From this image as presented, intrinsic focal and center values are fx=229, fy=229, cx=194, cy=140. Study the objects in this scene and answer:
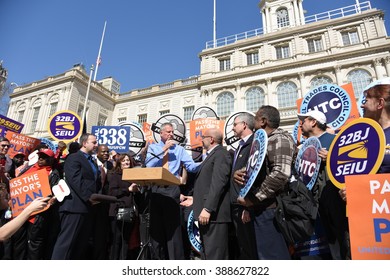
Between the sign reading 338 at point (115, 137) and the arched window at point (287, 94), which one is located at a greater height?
the arched window at point (287, 94)

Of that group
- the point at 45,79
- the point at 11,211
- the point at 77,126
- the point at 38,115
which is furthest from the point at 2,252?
the point at 45,79

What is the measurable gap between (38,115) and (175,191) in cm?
2785

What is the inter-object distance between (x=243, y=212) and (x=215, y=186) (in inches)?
17.7

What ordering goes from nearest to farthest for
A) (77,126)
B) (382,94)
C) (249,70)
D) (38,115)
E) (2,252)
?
(382,94), (2,252), (77,126), (249,70), (38,115)

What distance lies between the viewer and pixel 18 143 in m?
7.17

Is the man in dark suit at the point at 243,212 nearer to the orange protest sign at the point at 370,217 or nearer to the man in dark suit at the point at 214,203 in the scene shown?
the man in dark suit at the point at 214,203

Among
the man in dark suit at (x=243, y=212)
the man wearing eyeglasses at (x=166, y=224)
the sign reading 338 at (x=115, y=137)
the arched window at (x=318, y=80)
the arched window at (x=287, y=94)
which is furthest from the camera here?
the arched window at (x=287, y=94)

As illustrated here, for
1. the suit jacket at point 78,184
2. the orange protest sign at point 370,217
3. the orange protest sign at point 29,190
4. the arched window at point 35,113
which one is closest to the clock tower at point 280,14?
the arched window at point 35,113

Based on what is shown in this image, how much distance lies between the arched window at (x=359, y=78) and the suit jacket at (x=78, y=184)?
21957mm

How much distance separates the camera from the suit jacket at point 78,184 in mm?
3119

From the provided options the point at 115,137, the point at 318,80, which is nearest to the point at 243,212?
the point at 115,137

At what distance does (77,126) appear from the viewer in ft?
25.4

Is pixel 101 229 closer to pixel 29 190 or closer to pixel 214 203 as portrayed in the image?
pixel 29 190
